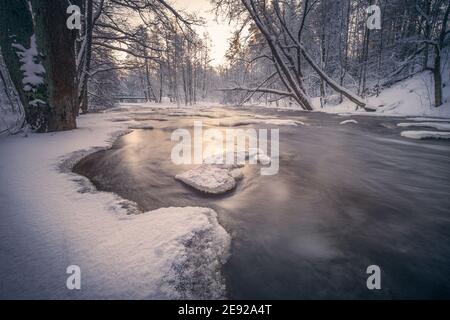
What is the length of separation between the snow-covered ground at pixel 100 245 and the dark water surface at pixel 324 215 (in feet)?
0.72

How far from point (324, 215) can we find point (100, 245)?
196 cm

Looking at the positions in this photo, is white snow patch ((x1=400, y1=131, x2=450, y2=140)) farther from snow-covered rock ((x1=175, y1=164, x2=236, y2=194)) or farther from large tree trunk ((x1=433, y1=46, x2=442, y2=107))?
large tree trunk ((x1=433, y1=46, x2=442, y2=107))

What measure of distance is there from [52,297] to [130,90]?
58.5 meters

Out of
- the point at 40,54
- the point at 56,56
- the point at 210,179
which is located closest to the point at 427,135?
the point at 210,179

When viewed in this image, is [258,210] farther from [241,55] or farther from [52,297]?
[241,55]

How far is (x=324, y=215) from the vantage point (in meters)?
2.30

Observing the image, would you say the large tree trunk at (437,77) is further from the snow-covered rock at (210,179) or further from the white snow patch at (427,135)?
the snow-covered rock at (210,179)

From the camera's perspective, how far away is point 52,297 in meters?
1.19

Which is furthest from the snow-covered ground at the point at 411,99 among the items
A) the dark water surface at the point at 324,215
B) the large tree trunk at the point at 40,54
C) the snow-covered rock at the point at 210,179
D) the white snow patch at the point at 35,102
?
the white snow patch at the point at 35,102

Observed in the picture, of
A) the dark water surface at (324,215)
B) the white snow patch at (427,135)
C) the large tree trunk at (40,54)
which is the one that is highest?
the large tree trunk at (40,54)

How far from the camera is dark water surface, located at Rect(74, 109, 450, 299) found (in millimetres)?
1497

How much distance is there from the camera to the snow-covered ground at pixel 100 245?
49.9 inches

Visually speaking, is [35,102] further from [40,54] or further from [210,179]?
[210,179]

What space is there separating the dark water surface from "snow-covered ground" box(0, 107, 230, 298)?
22 centimetres
